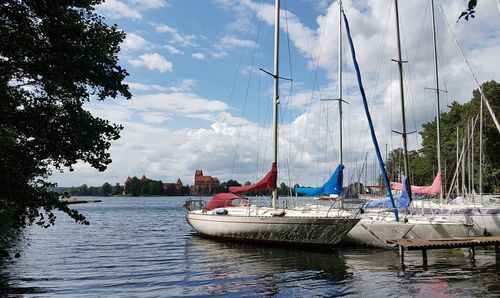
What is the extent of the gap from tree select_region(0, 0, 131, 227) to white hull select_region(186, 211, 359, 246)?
1375 centimetres

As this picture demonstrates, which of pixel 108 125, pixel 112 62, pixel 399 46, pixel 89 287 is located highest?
pixel 399 46

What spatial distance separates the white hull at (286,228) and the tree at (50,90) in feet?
45.1

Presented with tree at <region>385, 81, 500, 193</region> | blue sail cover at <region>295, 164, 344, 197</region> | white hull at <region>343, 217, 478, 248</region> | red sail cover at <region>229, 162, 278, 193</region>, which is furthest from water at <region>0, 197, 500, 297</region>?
tree at <region>385, 81, 500, 193</region>

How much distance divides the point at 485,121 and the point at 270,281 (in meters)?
56.5

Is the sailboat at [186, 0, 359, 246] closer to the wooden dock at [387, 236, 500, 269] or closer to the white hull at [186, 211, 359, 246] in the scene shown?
the white hull at [186, 211, 359, 246]

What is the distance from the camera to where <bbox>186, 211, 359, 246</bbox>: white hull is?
77.5 ft

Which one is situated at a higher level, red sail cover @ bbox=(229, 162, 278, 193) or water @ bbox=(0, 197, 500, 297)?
red sail cover @ bbox=(229, 162, 278, 193)

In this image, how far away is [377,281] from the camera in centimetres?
1672

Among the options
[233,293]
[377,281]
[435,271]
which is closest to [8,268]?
[233,293]

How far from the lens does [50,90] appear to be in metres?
11.2

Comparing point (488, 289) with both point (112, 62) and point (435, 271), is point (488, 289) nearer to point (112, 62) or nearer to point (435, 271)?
point (435, 271)

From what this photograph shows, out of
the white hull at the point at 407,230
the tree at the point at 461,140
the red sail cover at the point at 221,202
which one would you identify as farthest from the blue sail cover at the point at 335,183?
the tree at the point at 461,140

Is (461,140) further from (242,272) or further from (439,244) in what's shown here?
(242,272)

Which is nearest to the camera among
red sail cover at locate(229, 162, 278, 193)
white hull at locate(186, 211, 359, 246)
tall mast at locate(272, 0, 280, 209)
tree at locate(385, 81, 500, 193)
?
white hull at locate(186, 211, 359, 246)
